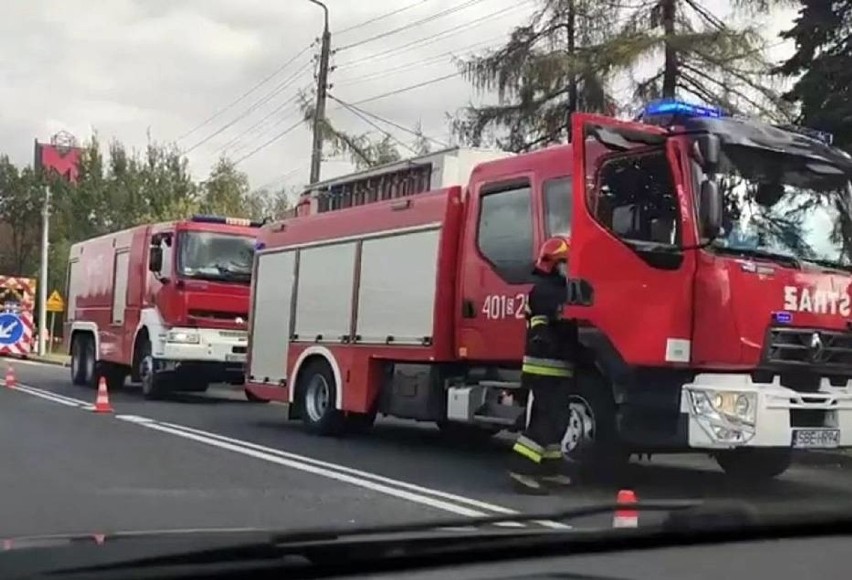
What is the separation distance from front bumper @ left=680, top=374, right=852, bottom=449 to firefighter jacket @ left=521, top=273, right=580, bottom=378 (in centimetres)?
87

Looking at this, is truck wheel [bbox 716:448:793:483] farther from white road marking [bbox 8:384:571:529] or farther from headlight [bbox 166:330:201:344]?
headlight [bbox 166:330:201:344]

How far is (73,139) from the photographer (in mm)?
61969

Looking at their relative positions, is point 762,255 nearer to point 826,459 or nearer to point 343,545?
point 826,459

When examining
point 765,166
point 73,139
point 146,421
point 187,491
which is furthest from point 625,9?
point 73,139

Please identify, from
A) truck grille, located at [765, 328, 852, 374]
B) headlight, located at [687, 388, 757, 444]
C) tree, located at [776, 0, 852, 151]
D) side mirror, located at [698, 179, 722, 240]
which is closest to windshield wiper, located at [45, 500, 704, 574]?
headlight, located at [687, 388, 757, 444]

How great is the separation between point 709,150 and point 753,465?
119 inches

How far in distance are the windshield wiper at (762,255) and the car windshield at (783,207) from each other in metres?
0.01

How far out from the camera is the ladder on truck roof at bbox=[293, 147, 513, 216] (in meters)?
12.1

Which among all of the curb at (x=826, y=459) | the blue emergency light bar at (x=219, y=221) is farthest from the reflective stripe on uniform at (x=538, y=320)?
the blue emergency light bar at (x=219, y=221)

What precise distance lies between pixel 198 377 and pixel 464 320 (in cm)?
811

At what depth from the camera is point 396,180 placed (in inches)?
516

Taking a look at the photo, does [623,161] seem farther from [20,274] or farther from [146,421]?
[20,274]

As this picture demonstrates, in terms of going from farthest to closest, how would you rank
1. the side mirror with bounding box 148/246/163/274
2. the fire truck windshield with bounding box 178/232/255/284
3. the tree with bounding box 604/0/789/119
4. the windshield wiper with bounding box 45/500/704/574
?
the tree with bounding box 604/0/789/119
the side mirror with bounding box 148/246/163/274
the fire truck windshield with bounding box 178/232/255/284
the windshield wiper with bounding box 45/500/704/574

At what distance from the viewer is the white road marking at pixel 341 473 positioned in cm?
829
